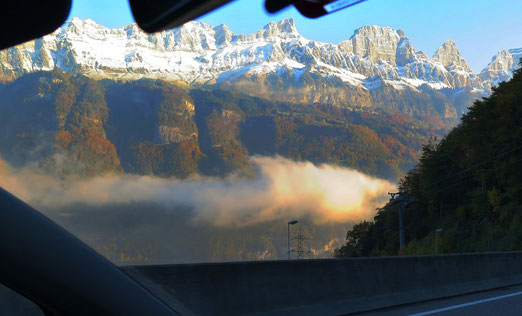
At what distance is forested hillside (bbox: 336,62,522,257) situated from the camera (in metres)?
55.7

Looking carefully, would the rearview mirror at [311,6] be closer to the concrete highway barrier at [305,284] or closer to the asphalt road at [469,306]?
the concrete highway barrier at [305,284]

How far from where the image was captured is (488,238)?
169ft

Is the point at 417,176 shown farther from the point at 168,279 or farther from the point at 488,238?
the point at 168,279

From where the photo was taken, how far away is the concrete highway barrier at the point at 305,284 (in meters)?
7.66

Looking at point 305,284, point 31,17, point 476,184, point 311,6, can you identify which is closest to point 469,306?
point 305,284

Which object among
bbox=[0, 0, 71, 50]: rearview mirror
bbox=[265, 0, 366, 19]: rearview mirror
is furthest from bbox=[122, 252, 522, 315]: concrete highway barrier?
bbox=[265, 0, 366, 19]: rearview mirror

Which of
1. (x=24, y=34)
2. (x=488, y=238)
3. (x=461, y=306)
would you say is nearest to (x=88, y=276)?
(x=24, y=34)

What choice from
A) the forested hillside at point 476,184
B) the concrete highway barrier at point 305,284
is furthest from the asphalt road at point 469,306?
the forested hillside at point 476,184

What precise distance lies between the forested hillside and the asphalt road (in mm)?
30984

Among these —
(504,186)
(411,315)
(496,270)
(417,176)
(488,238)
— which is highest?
(417,176)

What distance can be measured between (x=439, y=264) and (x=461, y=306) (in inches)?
75.3

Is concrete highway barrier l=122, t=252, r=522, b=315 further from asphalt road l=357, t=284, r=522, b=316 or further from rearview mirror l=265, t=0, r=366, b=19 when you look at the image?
rearview mirror l=265, t=0, r=366, b=19

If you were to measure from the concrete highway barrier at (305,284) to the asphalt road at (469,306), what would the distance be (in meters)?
0.25

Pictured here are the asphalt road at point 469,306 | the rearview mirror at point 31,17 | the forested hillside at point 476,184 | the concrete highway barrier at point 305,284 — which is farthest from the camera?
the forested hillside at point 476,184
